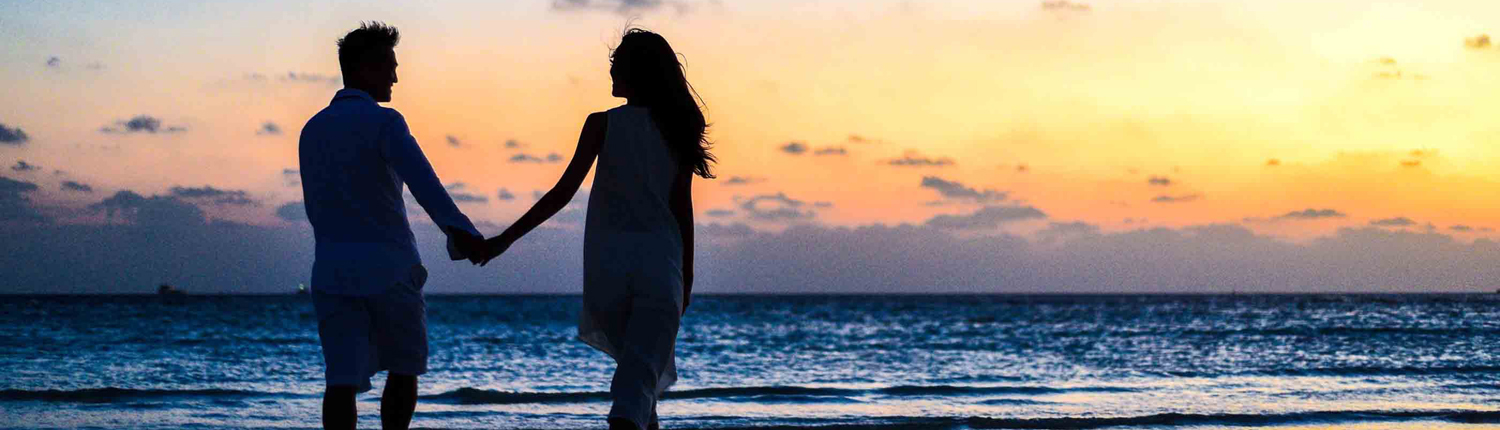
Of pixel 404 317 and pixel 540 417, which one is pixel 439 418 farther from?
pixel 404 317

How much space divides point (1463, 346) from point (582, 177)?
2152cm

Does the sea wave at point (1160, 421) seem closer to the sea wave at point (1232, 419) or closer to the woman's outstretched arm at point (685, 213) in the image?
the sea wave at point (1232, 419)

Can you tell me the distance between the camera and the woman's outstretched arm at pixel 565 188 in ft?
11.0

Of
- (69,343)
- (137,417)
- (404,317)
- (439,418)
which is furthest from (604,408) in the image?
(69,343)

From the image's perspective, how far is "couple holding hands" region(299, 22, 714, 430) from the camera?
332 centimetres

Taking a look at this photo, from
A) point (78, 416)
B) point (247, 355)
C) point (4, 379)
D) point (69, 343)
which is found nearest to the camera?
point (78, 416)

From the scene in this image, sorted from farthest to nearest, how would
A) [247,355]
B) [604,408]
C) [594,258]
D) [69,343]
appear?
[69,343] < [247,355] < [604,408] < [594,258]

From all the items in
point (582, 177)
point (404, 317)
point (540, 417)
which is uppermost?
point (582, 177)

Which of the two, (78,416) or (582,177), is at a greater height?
(582,177)

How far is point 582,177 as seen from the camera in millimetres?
3398

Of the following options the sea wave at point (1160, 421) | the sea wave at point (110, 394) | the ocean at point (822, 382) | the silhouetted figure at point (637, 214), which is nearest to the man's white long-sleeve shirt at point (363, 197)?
the silhouetted figure at point (637, 214)

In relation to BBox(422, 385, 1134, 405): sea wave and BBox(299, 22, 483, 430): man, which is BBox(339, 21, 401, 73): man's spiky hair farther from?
BBox(422, 385, 1134, 405): sea wave

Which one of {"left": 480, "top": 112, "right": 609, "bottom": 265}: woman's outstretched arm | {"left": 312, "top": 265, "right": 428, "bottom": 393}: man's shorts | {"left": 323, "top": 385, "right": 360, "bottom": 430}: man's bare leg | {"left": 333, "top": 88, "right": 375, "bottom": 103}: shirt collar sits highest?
{"left": 333, "top": 88, "right": 375, "bottom": 103}: shirt collar

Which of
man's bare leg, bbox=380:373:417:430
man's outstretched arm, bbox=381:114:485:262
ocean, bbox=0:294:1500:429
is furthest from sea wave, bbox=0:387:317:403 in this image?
man's outstretched arm, bbox=381:114:485:262
